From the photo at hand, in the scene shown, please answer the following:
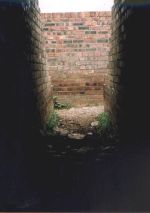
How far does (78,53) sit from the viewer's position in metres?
8.02

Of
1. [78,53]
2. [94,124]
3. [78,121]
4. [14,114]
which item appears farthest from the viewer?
[78,53]

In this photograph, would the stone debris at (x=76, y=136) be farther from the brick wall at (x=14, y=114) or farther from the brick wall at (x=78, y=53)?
the brick wall at (x=78, y=53)

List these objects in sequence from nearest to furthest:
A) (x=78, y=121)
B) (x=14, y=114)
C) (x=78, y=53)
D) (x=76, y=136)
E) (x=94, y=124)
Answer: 1. (x=14, y=114)
2. (x=76, y=136)
3. (x=94, y=124)
4. (x=78, y=121)
5. (x=78, y=53)

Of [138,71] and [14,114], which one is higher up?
[138,71]

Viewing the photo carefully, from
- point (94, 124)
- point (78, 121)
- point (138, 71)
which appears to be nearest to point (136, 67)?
point (138, 71)

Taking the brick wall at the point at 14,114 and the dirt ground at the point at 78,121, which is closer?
the brick wall at the point at 14,114

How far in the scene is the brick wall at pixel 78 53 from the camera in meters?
7.92

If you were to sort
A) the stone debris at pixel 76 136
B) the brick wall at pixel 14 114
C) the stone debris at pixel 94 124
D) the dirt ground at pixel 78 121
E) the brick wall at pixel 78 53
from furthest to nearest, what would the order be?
the brick wall at pixel 78 53 → the stone debris at pixel 94 124 → the dirt ground at pixel 78 121 → the stone debris at pixel 76 136 → the brick wall at pixel 14 114

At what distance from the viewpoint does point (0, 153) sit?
2844mm

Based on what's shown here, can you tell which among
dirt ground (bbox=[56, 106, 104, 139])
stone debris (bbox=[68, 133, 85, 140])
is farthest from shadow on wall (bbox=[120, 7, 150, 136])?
dirt ground (bbox=[56, 106, 104, 139])

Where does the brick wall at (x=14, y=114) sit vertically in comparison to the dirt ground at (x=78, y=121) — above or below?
above

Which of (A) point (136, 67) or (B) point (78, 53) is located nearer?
(A) point (136, 67)

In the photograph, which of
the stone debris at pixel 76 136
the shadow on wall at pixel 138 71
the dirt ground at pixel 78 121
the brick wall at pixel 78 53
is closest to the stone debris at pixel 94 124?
the dirt ground at pixel 78 121

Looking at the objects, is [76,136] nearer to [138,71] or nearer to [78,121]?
[78,121]
